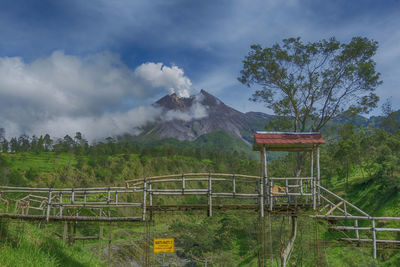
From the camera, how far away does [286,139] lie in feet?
40.4

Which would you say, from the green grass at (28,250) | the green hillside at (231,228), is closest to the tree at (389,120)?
the green hillside at (231,228)

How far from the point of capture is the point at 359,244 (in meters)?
11.4

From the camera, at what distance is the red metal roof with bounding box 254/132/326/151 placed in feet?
39.7

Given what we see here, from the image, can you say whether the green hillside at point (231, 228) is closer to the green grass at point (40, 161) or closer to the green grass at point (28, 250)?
the green grass at point (28, 250)

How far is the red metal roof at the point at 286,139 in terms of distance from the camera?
12.1 metres

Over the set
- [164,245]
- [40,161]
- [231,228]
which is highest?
[40,161]

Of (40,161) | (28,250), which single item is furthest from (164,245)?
(40,161)

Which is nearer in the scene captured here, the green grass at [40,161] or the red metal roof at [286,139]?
the red metal roof at [286,139]

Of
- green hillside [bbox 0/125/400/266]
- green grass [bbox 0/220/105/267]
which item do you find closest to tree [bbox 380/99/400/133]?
green hillside [bbox 0/125/400/266]

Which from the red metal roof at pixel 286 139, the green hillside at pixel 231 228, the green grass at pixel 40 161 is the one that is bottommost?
the green hillside at pixel 231 228

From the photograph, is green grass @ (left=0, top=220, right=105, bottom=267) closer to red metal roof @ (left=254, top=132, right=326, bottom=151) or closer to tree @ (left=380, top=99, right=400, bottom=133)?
red metal roof @ (left=254, top=132, right=326, bottom=151)

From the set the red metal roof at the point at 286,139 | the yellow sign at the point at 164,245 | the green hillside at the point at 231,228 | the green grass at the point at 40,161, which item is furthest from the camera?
the green grass at the point at 40,161

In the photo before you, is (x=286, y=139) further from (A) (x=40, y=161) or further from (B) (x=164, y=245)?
(A) (x=40, y=161)

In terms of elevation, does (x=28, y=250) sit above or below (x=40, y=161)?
below
